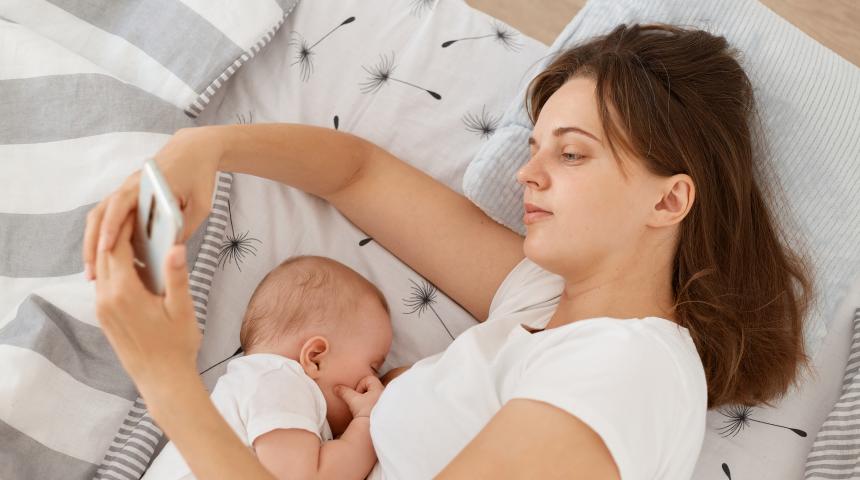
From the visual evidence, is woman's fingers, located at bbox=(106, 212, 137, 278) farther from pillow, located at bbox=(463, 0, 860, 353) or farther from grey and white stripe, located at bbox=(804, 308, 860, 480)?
grey and white stripe, located at bbox=(804, 308, 860, 480)

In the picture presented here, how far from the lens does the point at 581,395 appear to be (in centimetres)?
98

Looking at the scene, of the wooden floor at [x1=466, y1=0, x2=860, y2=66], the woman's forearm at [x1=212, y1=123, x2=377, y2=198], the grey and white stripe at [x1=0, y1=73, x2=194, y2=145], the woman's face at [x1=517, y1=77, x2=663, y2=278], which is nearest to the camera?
the woman's face at [x1=517, y1=77, x2=663, y2=278]

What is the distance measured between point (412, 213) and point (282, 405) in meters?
0.48

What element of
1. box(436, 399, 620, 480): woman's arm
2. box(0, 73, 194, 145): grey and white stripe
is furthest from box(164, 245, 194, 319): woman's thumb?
box(0, 73, 194, 145): grey and white stripe

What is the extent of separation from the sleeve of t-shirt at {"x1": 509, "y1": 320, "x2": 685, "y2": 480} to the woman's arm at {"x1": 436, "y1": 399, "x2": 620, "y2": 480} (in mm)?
16

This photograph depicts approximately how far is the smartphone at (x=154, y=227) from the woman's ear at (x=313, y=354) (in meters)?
0.58

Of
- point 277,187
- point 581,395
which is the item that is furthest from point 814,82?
point 277,187

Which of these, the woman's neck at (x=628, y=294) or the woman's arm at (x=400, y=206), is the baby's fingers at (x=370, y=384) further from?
the woman's neck at (x=628, y=294)

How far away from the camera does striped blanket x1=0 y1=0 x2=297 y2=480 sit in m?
1.32

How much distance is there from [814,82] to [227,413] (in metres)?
1.30

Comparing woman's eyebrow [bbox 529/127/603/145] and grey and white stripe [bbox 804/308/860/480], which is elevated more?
woman's eyebrow [bbox 529/127/603/145]

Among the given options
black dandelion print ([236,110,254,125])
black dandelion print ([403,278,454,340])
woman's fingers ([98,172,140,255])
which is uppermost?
woman's fingers ([98,172,140,255])

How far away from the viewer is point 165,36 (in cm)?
169

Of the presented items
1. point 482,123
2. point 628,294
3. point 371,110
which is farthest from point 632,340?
point 371,110
